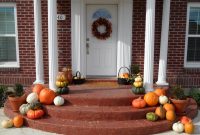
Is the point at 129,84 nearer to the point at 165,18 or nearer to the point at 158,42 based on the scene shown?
the point at 158,42

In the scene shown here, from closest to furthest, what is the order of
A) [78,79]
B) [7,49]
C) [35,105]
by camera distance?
[35,105] < [78,79] < [7,49]

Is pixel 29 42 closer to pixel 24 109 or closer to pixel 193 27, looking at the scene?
pixel 24 109

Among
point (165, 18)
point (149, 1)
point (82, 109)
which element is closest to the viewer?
point (82, 109)

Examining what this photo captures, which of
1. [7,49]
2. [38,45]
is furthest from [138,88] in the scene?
[7,49]

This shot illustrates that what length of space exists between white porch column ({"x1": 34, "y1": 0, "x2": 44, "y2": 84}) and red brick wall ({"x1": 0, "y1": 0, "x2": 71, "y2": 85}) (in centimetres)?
42

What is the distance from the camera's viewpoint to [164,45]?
7371 mm

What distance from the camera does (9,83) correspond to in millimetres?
8016

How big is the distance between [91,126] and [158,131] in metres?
1.51

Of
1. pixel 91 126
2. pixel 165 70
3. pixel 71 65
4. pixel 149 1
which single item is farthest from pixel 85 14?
pixel 91 126

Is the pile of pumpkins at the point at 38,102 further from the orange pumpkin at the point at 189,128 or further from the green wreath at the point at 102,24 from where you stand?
the orange pumpkin at the point at 189,128

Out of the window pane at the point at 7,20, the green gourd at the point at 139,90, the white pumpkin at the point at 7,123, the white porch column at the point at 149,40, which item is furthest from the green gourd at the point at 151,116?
the window pane at the point at 7,20

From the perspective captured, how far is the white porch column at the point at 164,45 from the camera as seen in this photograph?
725 cm

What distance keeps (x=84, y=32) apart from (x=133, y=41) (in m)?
1.53

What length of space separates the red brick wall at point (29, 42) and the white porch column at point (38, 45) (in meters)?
0.42
